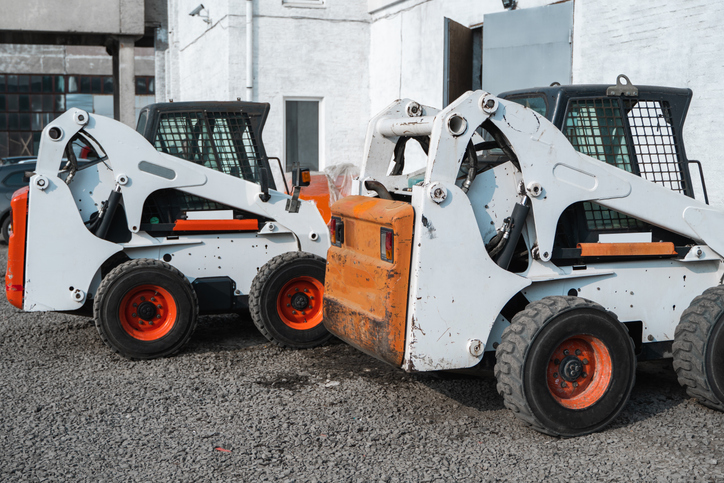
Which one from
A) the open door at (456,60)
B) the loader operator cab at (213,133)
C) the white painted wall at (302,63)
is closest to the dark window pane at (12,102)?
the white painted wall at (302,63)

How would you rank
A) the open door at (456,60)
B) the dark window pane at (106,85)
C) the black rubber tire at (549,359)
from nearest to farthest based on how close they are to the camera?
1. the black rubber tire at (549,359)
2. the open door at (456,60)
3. the dark window pane at (106,85)

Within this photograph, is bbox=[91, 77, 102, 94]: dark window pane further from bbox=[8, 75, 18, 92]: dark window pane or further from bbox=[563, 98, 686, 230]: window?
bbox=[563, 98, 686, 230]: window

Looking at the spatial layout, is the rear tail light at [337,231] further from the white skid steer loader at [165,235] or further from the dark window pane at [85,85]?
the dark window pane at [85,85]

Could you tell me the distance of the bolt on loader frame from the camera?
446 centimetres

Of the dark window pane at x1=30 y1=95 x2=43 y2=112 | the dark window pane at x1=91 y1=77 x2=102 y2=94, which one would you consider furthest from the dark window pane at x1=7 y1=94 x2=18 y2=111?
the dark window pane at x1=91 y1=77 x2=102 y2=94

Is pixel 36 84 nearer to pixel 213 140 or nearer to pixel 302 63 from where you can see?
pixel 302 63

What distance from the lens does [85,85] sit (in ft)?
112

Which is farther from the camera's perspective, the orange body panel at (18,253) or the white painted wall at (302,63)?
the white painted wall at (302,63)

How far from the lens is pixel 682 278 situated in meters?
5.18

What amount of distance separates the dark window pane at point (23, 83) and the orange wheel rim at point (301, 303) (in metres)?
31.0

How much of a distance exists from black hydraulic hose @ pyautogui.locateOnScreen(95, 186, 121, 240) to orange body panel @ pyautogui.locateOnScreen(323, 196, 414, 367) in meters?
2.11

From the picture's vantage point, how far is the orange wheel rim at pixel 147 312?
6363 mm

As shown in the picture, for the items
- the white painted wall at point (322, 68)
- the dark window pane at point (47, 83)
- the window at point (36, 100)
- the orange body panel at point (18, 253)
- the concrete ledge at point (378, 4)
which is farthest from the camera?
the dark window pane at point (47, 83)

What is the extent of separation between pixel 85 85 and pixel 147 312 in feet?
101
